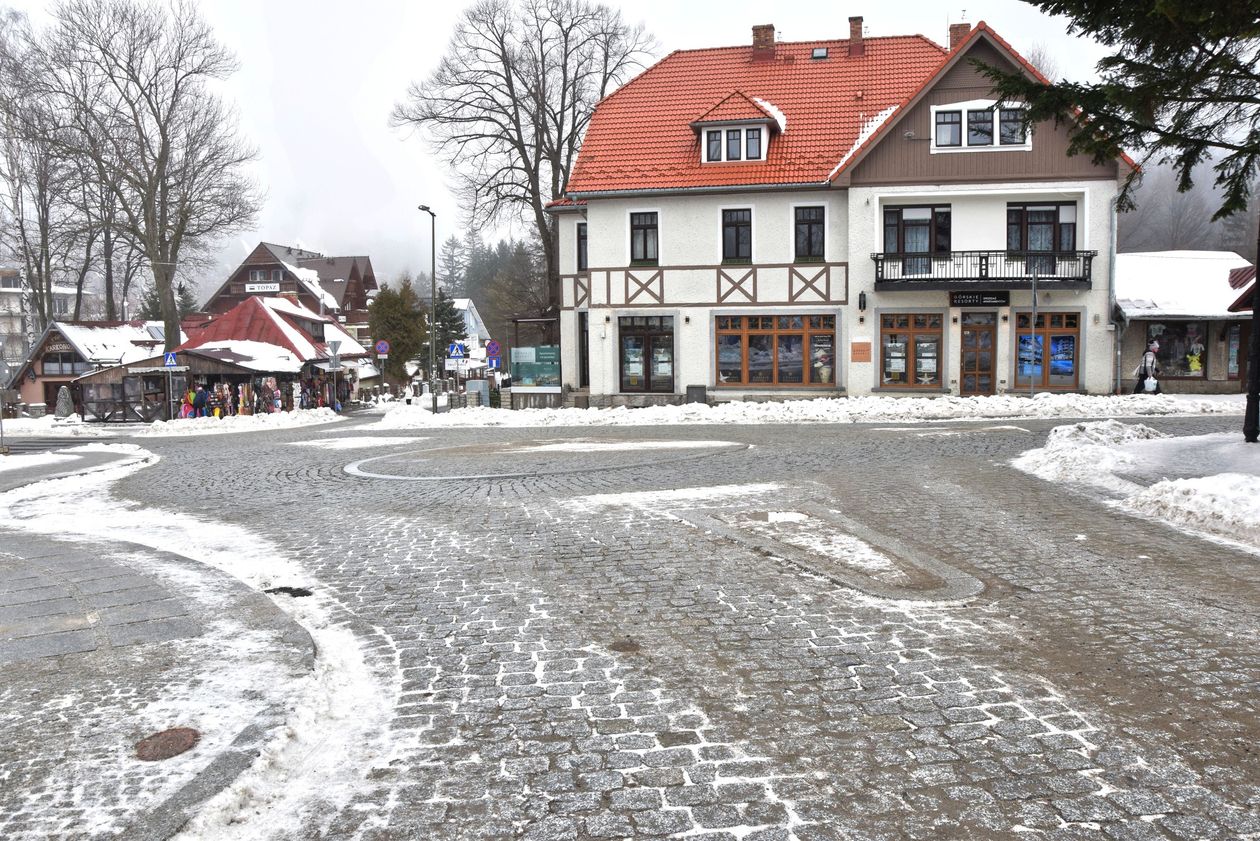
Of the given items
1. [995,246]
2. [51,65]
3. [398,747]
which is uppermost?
[51,65]

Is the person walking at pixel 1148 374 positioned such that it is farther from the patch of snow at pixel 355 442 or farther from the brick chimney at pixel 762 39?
the patch of snow at pixel 355 442

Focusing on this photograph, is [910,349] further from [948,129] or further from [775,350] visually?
[948,129]

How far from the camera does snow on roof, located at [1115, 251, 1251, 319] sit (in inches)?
1180

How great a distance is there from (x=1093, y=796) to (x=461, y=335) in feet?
262

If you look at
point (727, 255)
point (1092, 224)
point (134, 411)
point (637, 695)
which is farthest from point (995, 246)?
point (134, 411)

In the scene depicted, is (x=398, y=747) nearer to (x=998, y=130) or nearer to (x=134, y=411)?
(x=998, y=130)

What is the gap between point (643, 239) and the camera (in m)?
31.1

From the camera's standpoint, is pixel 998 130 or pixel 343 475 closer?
pixel 343 475

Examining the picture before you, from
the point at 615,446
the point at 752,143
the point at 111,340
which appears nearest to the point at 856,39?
the point at 752,143

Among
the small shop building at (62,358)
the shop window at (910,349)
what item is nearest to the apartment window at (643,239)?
the shop window at (910,349)

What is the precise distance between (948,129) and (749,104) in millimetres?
6293

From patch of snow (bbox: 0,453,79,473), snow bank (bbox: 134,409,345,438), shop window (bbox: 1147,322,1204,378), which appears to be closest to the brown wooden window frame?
shop window (bbox: 1147,322,1204,378)

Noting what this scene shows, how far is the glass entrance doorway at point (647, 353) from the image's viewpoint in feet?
102

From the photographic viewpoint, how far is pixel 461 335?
8144 centimetres
